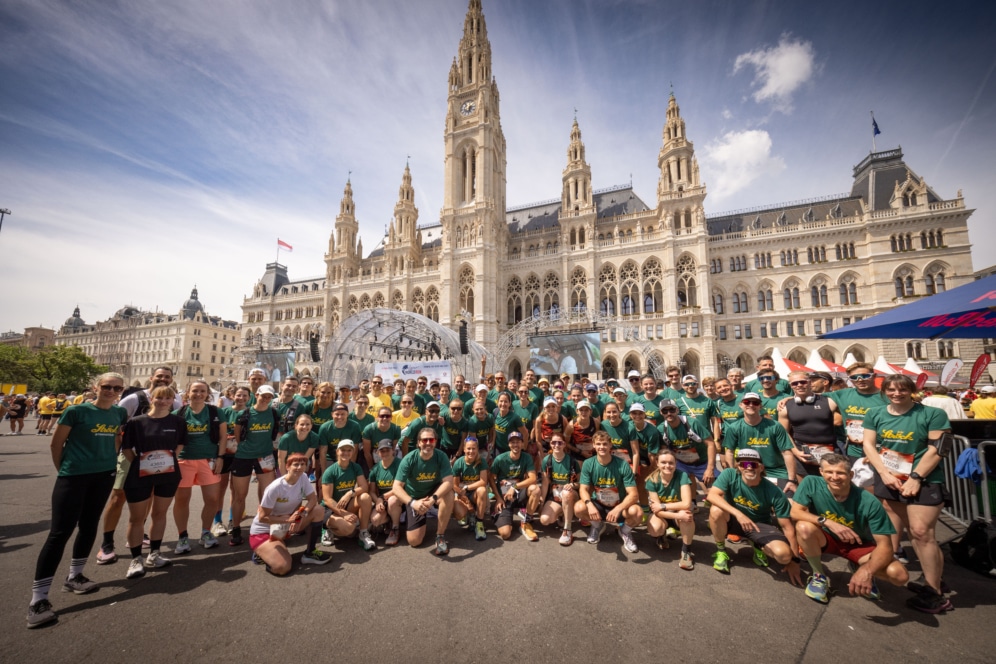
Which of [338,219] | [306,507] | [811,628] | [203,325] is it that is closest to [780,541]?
[811,628]

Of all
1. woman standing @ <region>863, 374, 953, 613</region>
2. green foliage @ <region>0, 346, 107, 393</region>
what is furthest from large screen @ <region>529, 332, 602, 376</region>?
green foliage @ <region>0, 346, 107, 393</region>

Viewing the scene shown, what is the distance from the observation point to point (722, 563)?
439cm

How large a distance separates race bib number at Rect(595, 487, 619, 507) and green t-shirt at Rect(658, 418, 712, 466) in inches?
49.5

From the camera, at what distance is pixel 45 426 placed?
17359 mm

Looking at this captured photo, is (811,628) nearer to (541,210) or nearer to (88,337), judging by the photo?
(541,210)

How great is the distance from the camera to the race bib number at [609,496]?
17.3 feet

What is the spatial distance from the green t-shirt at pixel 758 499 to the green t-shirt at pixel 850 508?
8.4 inches

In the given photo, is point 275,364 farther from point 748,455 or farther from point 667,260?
point 748,455

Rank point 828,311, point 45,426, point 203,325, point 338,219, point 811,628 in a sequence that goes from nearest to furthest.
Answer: point 811,628
point 45,426
point 828,311
point 338,219
point 203,325

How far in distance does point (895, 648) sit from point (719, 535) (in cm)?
157

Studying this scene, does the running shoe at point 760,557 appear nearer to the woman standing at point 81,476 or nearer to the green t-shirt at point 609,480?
the green t-shirt at point 609,480

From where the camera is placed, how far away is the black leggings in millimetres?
3547

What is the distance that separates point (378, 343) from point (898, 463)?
23336mm

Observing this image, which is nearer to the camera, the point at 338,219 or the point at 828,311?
the point at 828,311
